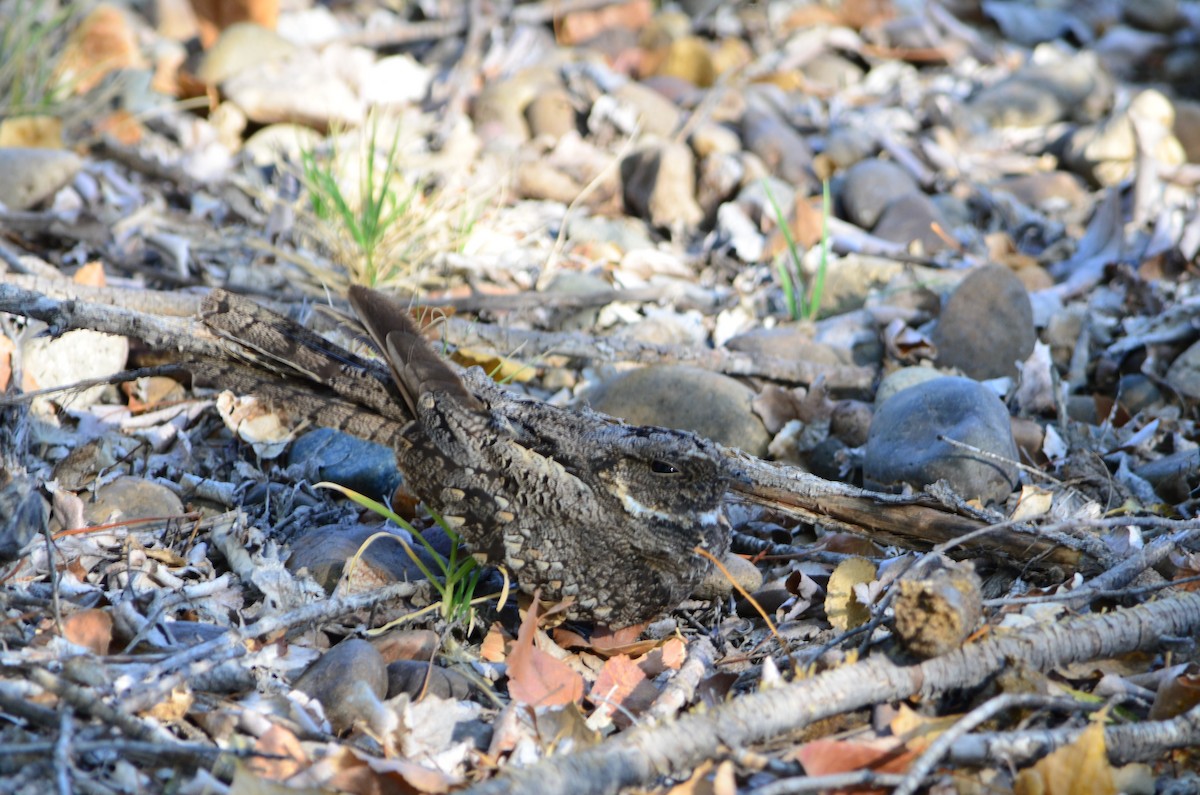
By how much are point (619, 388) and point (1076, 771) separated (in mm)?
2320

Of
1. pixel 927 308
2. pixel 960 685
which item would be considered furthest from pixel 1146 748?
pixel 927 308

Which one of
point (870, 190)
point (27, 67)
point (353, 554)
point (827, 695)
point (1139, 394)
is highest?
point (27, 67)

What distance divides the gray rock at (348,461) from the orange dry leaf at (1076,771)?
2267 mm

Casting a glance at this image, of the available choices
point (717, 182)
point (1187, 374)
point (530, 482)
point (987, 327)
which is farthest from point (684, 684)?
point (717, 182)

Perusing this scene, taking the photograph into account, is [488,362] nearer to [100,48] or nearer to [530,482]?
[530,482]

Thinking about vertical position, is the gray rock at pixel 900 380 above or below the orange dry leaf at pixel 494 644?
below

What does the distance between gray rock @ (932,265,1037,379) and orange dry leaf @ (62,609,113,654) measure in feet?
11.7

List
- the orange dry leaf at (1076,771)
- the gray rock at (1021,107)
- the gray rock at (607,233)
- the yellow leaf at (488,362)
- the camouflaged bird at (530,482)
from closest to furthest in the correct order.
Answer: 1. the orange dry leaf at (1076,771)
2. the camouflaged bird at (530,482)
3. the yellow leaf at (488,362)
4. the gray rock at (607,233)
5. the gray rock at (1021,107)

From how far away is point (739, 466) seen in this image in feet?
11.0

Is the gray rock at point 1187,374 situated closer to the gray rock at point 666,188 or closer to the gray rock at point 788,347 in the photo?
the gray rock at point 788,347

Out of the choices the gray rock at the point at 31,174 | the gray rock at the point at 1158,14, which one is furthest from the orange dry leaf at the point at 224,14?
the gray rock at the point at 1158,14

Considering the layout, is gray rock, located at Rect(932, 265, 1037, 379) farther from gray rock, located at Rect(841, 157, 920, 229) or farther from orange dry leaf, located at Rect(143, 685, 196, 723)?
orange dry leaf, located at Rect(143, 685, 196, 723)

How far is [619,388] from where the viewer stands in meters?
4.15

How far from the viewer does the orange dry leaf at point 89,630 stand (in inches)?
104
